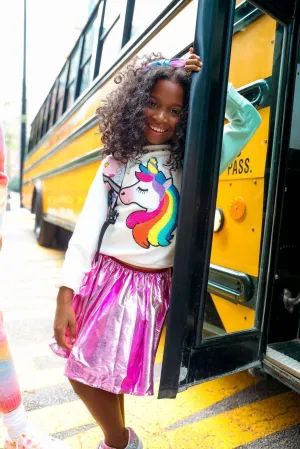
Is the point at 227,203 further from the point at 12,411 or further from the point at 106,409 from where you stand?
the point at 12,411

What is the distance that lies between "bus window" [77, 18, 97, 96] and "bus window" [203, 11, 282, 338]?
2165 mm

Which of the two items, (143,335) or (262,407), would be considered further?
(262,407)

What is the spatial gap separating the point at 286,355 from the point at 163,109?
3.13ft

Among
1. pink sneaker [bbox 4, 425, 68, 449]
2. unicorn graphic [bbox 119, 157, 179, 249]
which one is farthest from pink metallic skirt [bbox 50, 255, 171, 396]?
pink sneaker [bbox 4, 425, 68, 449]

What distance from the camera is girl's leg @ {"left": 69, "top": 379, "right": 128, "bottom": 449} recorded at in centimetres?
108

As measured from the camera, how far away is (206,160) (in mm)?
1078

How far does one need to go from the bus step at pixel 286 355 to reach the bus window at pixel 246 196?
4.7 inches

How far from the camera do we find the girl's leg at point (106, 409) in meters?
1.08

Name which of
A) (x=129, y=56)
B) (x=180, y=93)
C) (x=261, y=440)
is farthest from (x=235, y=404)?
(x=129, y=56)

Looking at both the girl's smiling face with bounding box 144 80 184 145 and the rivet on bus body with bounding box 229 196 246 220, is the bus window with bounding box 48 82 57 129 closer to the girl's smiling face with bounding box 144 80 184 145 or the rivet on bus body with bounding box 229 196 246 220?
the rivet on bus body with bounding box 229 196 246 220

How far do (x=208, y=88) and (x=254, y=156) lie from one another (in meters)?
0.46

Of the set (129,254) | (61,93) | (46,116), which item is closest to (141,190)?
(129,254)

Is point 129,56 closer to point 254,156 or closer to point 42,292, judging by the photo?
point 254,156

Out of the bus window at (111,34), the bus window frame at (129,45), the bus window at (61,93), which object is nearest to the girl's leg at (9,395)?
the bus window frame at (129,45)
